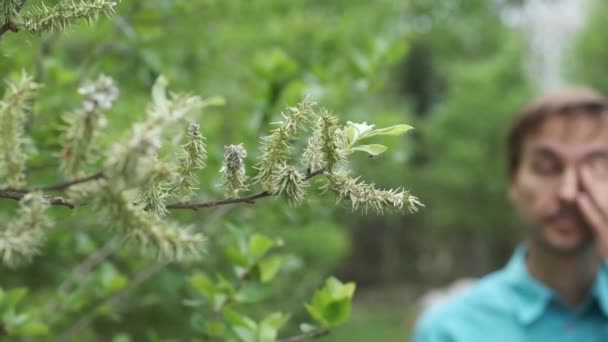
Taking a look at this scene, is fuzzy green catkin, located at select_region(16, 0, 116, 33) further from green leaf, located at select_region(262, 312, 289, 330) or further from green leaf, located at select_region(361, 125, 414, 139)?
green leaf, located at select_region(262, 312, 289, 330)

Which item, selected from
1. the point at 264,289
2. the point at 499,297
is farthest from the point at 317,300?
the point at 499,297

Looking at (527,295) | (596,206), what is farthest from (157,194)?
(527,295)

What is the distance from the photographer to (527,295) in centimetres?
305

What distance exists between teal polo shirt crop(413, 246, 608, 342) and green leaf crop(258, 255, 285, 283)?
1.93 metres

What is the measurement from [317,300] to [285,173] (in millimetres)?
520

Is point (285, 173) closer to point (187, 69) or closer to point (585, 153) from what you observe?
point (187, 69)

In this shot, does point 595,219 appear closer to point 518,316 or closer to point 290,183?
point 518,316

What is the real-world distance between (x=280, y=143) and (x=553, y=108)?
2.58m

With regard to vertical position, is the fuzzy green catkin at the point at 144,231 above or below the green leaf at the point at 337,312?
below

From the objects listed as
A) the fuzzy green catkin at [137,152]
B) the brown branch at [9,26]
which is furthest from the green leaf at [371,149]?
the brown branch at [9,26]

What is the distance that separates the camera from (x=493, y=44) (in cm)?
1769

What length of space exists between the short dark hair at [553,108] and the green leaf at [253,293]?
2025mm

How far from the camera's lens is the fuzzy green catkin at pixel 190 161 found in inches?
23.3

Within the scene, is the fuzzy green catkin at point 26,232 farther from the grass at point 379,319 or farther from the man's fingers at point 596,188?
the grass at point 379,319
